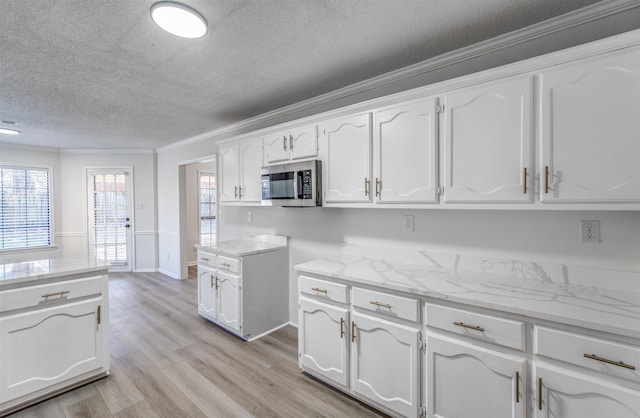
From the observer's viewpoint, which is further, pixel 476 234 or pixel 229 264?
pixel 229 264

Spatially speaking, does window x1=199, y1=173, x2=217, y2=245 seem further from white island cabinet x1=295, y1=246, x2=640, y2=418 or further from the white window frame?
white island cabinet x1=295, y1=246, x2=640, y2=418

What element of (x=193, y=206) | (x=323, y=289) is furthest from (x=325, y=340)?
(x=193, y=206)

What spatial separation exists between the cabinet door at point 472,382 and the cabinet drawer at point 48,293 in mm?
2464

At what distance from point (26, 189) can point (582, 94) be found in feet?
25.6

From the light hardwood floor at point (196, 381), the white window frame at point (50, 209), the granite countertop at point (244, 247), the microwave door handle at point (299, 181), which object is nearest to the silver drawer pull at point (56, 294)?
the light hardwood floor at point (196, 381)

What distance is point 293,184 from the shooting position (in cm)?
263

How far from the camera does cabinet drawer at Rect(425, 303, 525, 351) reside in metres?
1.37

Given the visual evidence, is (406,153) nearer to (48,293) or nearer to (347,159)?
(347,159)

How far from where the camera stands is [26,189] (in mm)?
5262

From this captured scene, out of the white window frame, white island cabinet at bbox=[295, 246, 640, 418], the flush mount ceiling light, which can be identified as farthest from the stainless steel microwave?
the white window frame

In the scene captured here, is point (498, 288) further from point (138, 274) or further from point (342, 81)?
point (138, 274)

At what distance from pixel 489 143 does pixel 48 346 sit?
3245 millimetres

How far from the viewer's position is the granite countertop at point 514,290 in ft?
4.11

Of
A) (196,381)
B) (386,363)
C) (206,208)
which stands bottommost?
(196,381)
